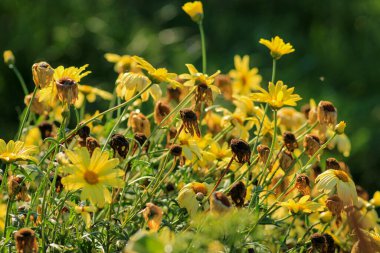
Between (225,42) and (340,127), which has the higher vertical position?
(225,42)

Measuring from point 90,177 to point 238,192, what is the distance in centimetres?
24

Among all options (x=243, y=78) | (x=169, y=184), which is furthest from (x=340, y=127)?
(x=243, y=78)

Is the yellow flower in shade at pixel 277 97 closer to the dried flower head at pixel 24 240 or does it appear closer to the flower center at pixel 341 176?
the flower center at pixel 341 176

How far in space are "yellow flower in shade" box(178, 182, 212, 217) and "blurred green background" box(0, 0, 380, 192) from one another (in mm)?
1900

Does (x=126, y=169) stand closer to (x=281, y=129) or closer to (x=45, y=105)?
(x=45, y=105)

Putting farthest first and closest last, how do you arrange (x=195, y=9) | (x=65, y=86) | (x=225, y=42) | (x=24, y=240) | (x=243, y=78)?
(x=225, y=42) → (x=243, y=78) → (x=195, y=9) → (x=65, y=86) → (x=24, y=240)

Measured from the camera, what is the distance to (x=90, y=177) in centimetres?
109

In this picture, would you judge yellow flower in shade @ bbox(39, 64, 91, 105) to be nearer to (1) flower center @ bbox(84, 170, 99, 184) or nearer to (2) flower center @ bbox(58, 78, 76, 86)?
(2) flower center @ bbox(58, 78, 76, 86)

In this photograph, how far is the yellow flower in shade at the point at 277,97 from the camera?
129 cm

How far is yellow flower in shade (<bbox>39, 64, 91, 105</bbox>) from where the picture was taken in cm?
119

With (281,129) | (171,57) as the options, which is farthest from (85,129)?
(171,57)

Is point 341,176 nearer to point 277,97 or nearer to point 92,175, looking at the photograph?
point 277,97

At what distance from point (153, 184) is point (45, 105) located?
284mm

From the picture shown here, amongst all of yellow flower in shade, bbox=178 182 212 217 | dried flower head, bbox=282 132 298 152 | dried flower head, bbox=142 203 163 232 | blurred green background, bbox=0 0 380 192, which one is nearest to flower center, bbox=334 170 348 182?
dried flower head, bbox=282 132 298 152
